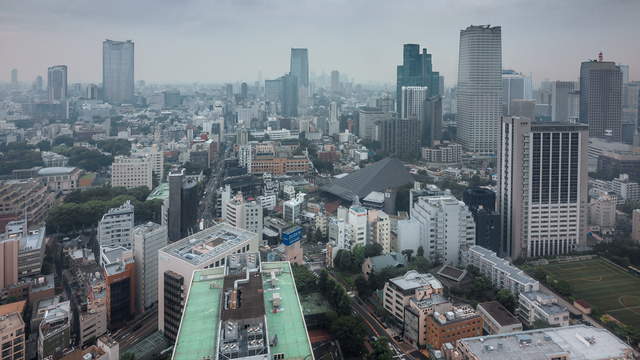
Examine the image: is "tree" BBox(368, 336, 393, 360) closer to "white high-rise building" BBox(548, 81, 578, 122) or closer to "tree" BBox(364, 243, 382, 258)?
"tree" BBox(364, 243, 382, 258)

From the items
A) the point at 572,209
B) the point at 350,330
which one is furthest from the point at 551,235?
the point at 350,330

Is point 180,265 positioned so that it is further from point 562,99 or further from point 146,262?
point 562,99

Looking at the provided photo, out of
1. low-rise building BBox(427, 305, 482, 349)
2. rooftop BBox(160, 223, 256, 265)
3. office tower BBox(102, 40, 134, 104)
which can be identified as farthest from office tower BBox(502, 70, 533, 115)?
office tower BBox(102, 40, 134, 104)

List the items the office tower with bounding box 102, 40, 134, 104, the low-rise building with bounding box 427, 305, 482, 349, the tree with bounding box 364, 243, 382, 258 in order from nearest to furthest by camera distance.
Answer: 1. the low-rise building with bounding box 427, 305, 482, 349
2. the tree with bounding box 364, 243, 382, 258
3. the office tower with bounding box 102, 40, 134, 104

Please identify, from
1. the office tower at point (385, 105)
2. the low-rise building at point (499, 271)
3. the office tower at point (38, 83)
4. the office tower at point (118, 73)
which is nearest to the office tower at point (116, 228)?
the low-rise building at point (499, 271)

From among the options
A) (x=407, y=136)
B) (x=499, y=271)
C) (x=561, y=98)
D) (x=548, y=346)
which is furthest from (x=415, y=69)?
(x=548, y=346)

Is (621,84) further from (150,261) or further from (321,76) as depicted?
(321,76)

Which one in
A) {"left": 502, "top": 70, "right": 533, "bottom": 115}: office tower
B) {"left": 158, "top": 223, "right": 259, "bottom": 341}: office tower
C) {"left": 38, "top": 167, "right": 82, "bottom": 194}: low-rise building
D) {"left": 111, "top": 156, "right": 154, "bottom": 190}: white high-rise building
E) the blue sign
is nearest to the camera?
{"left": 158, "top": 223, "right": 259, "bottom": 341}: office tower
